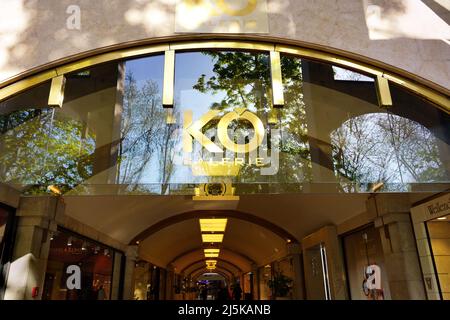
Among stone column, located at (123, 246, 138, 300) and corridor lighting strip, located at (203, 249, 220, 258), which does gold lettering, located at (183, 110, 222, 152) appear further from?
corridor lighting strip, located at (203, 249, 220, 258)

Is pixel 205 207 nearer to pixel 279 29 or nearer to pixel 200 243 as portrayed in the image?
pixel 279 29

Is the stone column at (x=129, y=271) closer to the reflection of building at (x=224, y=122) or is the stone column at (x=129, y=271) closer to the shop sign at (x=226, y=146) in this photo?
the reflection of building at (x=224, y=122)

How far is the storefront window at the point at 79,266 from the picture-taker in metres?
6.08

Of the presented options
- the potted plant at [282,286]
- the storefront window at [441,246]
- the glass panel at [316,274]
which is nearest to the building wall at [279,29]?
the storefront window at [441,246]

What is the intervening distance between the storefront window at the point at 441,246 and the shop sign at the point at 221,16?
4.63m

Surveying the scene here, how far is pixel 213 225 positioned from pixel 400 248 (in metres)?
8.31

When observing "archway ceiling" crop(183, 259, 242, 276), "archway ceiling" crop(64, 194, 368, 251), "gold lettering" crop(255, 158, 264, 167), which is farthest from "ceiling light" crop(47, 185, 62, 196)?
"archway ceiling" crop(183, 259, 242, 276)

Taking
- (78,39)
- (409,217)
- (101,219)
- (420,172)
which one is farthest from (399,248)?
(101,219)

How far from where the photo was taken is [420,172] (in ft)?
10.5

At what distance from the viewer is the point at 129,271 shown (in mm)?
11445

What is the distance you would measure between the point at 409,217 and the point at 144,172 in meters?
5.15

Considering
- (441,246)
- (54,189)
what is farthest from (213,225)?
(54,189)
